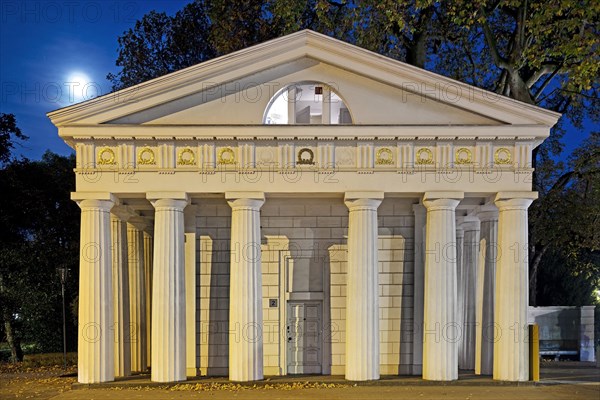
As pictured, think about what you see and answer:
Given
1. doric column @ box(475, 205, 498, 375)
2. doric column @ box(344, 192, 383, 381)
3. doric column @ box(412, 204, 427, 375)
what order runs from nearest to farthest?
doric column @ box(344, 192, 383, 381) → doric column @ box(475, 205, 498, 375) → doric column @ box(412, 204, 427, 375)

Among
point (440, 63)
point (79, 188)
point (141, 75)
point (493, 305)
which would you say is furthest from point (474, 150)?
A: point (141, 75)

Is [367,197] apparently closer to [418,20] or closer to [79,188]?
[79,188]

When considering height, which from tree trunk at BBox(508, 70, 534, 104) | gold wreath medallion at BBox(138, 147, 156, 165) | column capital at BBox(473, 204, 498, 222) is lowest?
column capital at BBox(473, 204, 498, 222)

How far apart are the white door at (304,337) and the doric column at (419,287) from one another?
3227 mm

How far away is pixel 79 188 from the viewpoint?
1622 centimetres

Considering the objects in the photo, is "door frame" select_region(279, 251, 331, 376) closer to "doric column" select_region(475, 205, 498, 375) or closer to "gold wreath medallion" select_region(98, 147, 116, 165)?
"doric column" select_region(475, 205, 498, 375)

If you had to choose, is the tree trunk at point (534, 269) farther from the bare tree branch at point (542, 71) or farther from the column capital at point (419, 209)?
the column capital at point (419, 209)

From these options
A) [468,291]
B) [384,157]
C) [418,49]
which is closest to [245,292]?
[384,157]

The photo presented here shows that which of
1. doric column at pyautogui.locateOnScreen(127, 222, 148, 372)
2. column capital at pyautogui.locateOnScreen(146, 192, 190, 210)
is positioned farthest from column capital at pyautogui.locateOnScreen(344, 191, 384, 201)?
doric column at pyautogui.locateOnScreen(127, 222, 148, 372)

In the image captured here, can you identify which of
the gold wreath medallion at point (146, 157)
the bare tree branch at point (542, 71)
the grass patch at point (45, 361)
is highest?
the bare tree branch at point (542, 71)

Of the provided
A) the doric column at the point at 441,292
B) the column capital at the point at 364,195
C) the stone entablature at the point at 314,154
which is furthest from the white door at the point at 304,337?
the stone entablature at the point at 314,154

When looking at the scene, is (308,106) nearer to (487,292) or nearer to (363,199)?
(363,199)

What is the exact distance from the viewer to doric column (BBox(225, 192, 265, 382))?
647 inches

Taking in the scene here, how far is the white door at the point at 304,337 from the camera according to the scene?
61.0 feet
